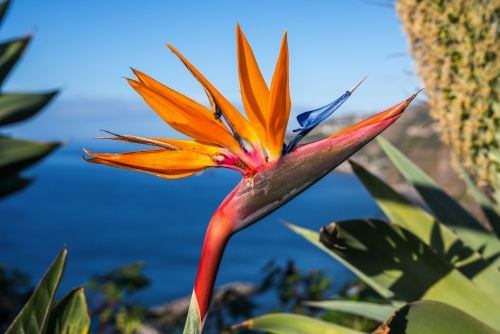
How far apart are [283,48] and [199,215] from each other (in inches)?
964

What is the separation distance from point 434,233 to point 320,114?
60 cm

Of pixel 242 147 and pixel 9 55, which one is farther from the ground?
pixel 9 55

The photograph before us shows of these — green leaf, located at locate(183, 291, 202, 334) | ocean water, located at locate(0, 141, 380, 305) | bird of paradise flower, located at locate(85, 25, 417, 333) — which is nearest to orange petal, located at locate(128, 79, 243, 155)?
bird of paradise flower, located at locate(85, 25, 417, 333)

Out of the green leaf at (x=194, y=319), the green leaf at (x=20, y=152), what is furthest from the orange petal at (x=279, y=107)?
the green leaf at (x=20, y=152)

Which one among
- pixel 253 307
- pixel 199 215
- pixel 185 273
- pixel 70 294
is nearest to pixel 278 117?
pixel 70 294

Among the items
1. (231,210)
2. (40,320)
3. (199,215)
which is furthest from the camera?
(199,215)

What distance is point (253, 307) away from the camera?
248cm

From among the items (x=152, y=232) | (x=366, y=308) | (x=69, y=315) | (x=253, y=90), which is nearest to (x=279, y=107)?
(x=253, y=90)

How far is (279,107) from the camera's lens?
45cm

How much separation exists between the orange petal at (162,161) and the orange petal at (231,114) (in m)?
0.05

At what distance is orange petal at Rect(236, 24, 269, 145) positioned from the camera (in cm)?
47

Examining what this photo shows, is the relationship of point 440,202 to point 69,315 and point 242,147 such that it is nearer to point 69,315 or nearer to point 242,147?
point 242,147

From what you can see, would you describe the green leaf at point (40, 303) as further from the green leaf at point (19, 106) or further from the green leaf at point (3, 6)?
the green leaf at point (3, 6)

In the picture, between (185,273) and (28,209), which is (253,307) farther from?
(28,209)
